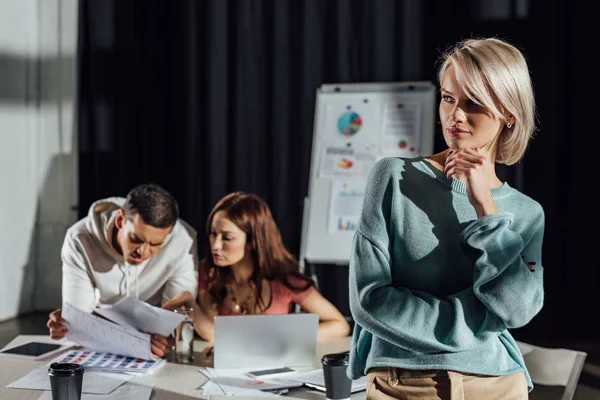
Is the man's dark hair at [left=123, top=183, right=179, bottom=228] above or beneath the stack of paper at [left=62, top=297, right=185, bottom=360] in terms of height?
above

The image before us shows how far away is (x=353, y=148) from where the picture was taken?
446 centimetres

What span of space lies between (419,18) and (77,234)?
292 cm

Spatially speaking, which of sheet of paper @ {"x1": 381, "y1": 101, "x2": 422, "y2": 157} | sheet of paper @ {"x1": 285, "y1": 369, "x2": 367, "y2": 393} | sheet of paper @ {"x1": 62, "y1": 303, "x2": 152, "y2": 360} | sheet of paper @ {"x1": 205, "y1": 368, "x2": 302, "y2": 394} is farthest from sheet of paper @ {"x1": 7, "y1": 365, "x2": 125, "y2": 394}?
sheet of paper @ {"x1": 381, "y1": 101, "x2": 422, "y2": 157}

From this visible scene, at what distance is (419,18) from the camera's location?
16.5ft

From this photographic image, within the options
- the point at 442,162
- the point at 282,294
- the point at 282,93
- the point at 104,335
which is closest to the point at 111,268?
the point at 282,294

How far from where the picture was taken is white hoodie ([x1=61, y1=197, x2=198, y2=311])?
9.15ft

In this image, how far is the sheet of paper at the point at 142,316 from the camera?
2.11 meters

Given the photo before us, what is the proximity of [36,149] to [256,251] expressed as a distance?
3237mm

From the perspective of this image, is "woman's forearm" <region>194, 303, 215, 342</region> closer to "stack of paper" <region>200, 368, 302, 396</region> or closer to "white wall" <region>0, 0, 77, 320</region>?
"stack of paper" <region>200, 368, 302, 396</region>

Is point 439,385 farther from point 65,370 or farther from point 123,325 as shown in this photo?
point 123,325

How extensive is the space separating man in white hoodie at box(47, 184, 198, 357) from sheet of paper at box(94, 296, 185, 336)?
0.49 m

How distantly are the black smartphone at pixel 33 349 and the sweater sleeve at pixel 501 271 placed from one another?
1587 mm

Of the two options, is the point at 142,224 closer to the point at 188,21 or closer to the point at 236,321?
the point at 236,321

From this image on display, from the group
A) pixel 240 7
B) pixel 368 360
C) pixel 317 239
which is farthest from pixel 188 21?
pixel 368 360
